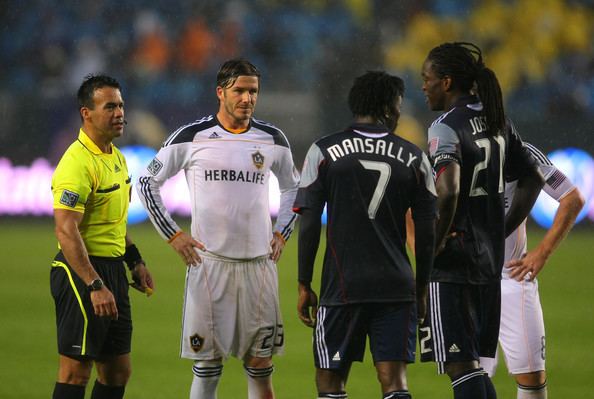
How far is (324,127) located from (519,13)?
6652 millimetres

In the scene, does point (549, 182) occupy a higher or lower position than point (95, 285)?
higher

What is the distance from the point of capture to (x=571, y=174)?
641 inches

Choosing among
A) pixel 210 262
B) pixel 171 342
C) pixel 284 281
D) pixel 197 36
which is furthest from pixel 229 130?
pixel 197 36

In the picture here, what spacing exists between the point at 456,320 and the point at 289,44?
18.0 metres

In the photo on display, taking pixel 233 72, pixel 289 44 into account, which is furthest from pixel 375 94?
pixel 289 44

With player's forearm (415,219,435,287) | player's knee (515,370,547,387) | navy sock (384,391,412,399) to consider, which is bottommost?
navy sock (384,391,412,399)

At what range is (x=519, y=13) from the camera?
876 inches

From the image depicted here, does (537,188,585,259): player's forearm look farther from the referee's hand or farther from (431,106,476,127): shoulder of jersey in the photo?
the referee's hand

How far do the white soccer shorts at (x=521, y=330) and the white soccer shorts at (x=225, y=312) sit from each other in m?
1.30

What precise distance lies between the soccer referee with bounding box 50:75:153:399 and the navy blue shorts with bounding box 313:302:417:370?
3.68ft

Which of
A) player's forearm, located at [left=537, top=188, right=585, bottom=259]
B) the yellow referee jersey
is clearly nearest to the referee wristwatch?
the yellow referee jersey

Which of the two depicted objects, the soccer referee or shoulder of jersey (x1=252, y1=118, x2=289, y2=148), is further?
shoulder of jersey (x1=252, y1=118, x2=289, y2=148)

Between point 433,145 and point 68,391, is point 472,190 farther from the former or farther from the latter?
point 68,391

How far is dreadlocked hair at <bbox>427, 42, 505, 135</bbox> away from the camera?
4.74 meters
